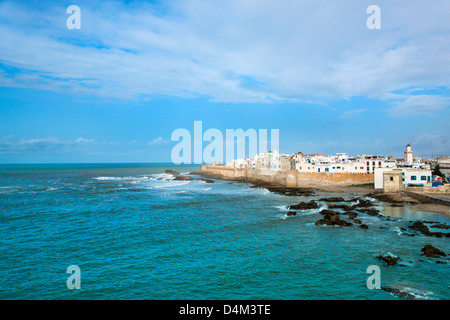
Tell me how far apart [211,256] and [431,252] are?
13.0 m

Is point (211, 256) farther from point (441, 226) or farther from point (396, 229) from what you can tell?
point (441, 226)

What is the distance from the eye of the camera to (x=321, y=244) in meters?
20.1

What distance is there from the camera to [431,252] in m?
17.2

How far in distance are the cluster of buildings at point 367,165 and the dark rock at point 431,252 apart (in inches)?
1063

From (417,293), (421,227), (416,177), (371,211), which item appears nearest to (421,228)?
(421,227)

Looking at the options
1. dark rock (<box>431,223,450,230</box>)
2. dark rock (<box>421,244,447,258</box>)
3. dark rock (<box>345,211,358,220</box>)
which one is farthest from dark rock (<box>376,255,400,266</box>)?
dark rock (<box>345,211,358,220</box>)

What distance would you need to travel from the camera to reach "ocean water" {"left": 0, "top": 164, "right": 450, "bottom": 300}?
13.5 meters

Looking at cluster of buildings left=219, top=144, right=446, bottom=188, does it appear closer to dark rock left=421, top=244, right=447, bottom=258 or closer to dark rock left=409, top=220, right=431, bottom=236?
dark rock left=409, top=220, right=431, bottom=236

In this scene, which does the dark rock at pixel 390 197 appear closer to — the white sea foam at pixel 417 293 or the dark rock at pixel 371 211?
the dark rock at pixel 371 211

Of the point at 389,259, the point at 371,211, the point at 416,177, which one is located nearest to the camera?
the point at 389,259

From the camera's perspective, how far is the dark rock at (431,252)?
1701 centimetres

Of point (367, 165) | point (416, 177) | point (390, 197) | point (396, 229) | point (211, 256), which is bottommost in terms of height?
point (211, 256)

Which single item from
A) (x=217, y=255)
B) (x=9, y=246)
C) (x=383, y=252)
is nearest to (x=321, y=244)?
(x=383, y=252)
